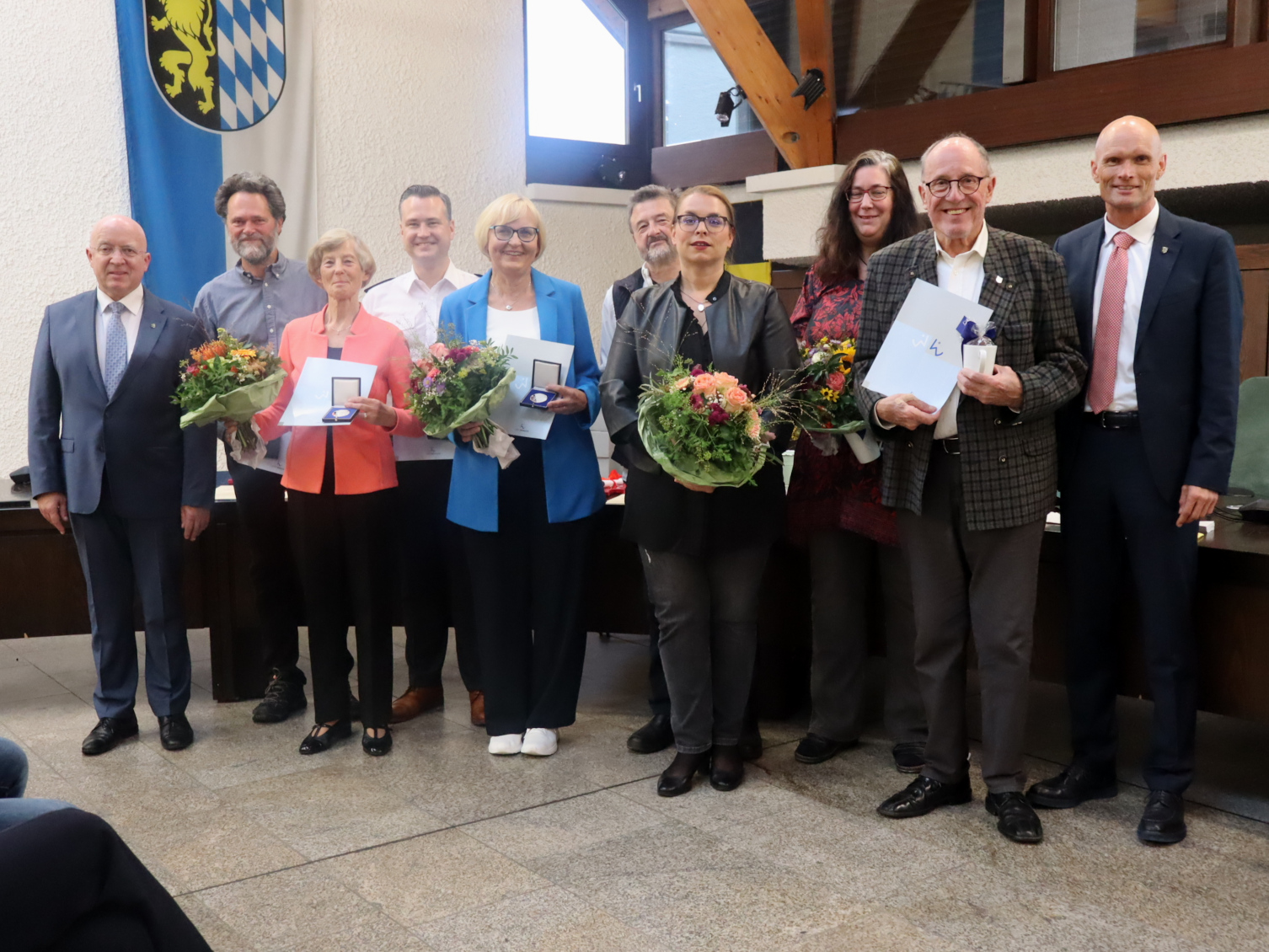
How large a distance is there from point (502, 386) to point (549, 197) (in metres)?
4.32

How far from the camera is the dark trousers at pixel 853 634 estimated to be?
3279 mm

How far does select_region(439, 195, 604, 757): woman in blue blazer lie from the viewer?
11.0ft

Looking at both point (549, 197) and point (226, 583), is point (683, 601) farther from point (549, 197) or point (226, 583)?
point (549, 197)

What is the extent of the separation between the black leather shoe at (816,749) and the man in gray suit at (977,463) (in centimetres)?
43

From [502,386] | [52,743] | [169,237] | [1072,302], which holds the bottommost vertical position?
[52,743]

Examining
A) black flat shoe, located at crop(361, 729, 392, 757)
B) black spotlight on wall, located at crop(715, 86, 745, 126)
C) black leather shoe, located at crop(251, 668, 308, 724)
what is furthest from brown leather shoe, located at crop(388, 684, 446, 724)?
black spotlight on wall, located at crop(715, 86, 745, 126)

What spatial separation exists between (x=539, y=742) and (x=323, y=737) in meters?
0.70

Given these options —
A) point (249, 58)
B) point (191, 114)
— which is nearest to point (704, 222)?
point (191, 114)

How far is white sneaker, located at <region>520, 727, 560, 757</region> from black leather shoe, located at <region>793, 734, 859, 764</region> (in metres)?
0.74

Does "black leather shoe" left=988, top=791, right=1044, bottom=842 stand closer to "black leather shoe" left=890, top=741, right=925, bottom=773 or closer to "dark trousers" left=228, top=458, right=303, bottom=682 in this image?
"black leather shoe" left=890, top=741, right=925, bottom=773

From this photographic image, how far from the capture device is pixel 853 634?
10.9 feet

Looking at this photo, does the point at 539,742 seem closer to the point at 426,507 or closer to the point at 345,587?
the point at 345,587

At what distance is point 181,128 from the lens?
19.0ft

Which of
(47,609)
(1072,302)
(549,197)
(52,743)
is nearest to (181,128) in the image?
(549,197)
